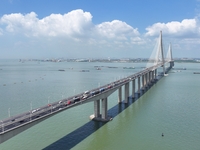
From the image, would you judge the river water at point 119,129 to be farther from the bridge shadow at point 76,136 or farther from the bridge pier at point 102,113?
the bridge pier at point 102,113

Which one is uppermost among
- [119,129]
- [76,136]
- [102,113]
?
[102,113]

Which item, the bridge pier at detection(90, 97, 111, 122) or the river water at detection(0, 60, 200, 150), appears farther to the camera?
the bridge pier at detection(90, 97, 111, 122)

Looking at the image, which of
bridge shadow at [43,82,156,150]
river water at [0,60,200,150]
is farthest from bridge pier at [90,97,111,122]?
river water at [0,60,200,150]

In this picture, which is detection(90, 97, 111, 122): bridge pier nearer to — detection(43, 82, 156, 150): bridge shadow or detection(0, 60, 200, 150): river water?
detection(43, 82, 156, 150): bridge shadow

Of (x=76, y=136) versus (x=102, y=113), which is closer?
(x=76, y=136)

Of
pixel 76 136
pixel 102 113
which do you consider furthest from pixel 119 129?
pixel 76 136

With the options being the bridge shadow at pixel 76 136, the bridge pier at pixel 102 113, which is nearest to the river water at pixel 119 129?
the bridge shadow at pixel 76 136

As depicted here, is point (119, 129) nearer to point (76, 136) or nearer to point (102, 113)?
point (102, 113)

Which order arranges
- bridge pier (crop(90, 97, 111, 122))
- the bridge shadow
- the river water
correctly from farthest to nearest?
bridge pier (crop(90, 97, 111, 122)), the river water, the bridge shadow

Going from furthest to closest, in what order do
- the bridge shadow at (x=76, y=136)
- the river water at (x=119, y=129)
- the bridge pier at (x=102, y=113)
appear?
the bridge pier at (x=102, y=113) < the river water at (x=119, y=129) < the bridge shadow at (x=76, y=136)

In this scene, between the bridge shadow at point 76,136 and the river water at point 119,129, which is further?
the river water at point 119,129

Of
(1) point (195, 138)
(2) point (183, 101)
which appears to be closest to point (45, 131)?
(1) point (195, 138)

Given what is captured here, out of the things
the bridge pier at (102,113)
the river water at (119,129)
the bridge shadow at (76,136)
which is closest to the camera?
the bridge shadow at (76,136)
